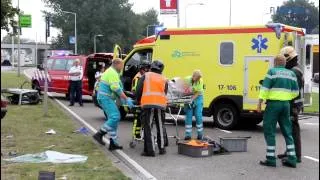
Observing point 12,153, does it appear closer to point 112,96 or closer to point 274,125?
point 112,96

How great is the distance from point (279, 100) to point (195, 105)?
3.39m

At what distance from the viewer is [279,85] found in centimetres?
921

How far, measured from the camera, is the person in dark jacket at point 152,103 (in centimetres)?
1049

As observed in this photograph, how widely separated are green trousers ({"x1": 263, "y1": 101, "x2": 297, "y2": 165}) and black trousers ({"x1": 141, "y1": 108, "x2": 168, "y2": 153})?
210cm

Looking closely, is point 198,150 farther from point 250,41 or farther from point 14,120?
point 14,120

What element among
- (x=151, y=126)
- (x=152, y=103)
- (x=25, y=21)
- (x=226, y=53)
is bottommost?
(x=151, y=126)

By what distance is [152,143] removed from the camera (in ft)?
34.3

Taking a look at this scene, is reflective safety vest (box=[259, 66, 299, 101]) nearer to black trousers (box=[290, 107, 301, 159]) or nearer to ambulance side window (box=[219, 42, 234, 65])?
black trousers (box=[290, 107, 301, 159])

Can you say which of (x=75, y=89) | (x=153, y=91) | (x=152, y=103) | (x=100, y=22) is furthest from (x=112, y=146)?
(x=100, y=22)

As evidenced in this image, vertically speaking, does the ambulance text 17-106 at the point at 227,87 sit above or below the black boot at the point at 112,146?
above

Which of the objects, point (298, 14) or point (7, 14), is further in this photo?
point (298, 14)

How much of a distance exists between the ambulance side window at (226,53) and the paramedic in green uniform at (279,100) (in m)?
5.27

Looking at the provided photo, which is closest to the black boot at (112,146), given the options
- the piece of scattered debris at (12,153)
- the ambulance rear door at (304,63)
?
the piece of scattered debris at (12,153)

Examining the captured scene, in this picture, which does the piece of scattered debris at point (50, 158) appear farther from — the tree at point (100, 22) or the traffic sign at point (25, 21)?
the tree at point (100, 22)
